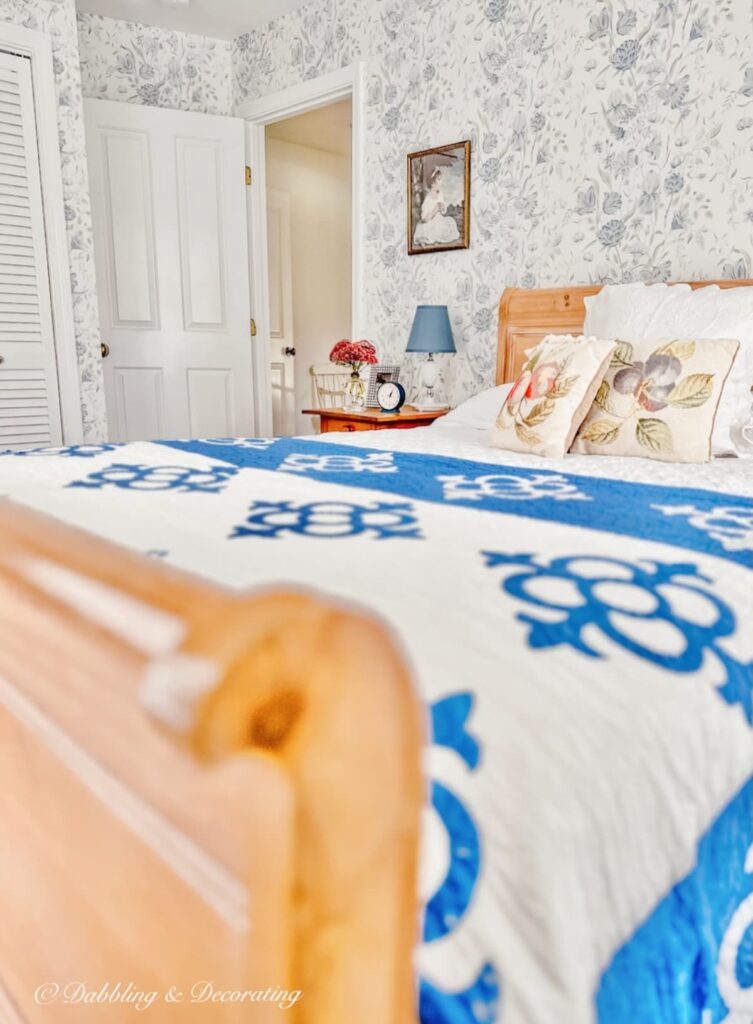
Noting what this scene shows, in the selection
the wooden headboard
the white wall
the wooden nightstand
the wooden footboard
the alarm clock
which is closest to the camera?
the wooden footboard

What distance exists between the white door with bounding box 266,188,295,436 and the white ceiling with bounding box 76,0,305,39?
134 cm

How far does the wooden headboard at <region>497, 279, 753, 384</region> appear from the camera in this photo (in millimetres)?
2721

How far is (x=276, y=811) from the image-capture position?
1.31 feet

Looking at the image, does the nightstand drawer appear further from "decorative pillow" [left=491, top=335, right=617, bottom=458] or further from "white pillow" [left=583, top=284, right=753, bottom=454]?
"decorative pillow" [left=491, top=335, right=617, bottom=458]

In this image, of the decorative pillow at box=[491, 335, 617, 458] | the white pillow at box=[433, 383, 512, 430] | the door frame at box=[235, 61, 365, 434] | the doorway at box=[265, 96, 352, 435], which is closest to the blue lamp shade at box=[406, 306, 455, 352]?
the white pillow at box=[433, 383, 512, 430]

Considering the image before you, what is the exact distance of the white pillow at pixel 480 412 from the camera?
2.54 meters

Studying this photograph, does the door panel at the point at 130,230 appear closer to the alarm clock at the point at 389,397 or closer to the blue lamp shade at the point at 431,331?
the alarm clock at the point at 389,397

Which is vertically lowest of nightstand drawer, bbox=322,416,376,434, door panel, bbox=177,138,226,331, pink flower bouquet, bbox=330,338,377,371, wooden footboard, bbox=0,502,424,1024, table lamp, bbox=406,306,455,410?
nightstand drawer, bbox=322,416,376,434

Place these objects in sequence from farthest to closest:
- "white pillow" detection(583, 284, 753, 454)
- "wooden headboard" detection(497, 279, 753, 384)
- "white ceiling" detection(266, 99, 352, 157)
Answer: "white ceiling" detection(266, 99, 352, 157)
"wooden headboard" detection(497, 279, 753, 384)
"white pillow" detection(583, 284, 753, 454)

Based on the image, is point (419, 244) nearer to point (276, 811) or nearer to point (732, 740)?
point (732, 740)

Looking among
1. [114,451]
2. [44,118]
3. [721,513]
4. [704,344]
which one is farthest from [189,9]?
[721,513]

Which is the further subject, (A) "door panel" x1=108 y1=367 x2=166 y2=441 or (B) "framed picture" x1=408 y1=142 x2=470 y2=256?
(A) "door panel" x1=108 y1=367 x2=166 y2=441

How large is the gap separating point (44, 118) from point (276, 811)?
11.9 ft

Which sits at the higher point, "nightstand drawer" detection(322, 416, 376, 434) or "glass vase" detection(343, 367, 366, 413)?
"glass vase" detection(343, 367, 366, 413)
